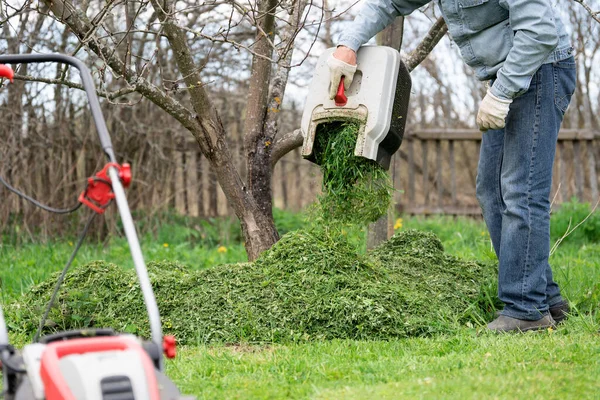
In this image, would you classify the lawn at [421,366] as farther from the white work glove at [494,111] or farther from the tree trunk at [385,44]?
the tree trunk at [385,44]

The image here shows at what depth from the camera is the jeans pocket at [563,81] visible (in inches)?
146

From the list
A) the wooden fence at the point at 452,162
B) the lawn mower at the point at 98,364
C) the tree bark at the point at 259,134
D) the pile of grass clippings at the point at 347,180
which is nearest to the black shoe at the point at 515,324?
the pile of grass clippings at the point at 347,180

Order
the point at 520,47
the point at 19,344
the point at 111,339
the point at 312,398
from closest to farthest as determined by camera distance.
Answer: the point at 111,339
the point at 312,398
the point at 520,47
the point at 19,344

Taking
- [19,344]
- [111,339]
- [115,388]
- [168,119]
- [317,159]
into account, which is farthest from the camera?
[168,119]

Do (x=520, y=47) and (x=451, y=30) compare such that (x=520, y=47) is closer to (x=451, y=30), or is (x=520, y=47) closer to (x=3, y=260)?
(x=451, y=30)

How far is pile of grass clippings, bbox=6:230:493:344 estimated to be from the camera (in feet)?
12.2

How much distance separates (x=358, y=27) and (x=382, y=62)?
0.25 metres

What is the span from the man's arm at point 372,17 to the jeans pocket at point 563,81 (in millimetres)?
772

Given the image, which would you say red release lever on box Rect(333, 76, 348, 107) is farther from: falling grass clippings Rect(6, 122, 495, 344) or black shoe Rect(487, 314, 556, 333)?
black shoe Rect(487, 314, 556, 333)

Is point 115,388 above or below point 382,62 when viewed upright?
below

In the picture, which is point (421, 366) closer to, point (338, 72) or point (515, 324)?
point (515, 324)

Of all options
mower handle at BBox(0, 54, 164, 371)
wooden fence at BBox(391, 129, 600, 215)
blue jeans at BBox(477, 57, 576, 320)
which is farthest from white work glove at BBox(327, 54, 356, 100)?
wooden fence at BBox(391, 129, 600, 215)

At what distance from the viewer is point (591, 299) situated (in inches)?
164

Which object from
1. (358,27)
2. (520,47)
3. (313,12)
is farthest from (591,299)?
(313,12)
